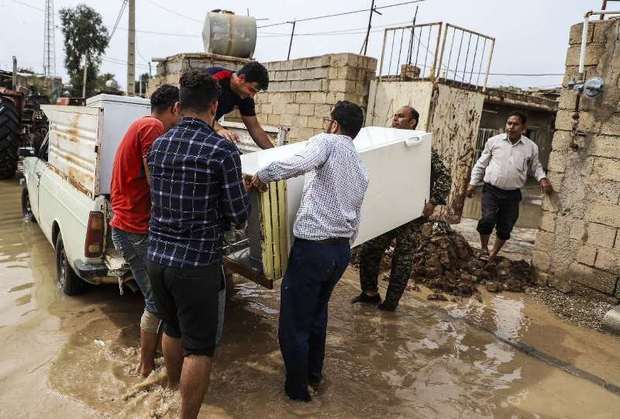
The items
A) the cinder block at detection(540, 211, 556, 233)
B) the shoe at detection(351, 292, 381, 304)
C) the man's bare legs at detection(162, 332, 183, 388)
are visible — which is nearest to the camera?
the man's bare legs at detection(162, 332, 183, 388)

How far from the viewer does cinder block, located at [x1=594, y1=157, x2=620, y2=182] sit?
4.57 metres

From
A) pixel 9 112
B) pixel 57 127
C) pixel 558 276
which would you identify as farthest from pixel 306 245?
pixel 9 112

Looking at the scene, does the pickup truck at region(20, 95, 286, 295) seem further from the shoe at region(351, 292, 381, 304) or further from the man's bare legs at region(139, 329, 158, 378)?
the shoe at region(351, 292, 381, 304)

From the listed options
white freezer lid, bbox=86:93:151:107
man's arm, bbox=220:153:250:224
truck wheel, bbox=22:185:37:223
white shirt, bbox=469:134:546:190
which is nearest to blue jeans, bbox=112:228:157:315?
man's arm, bbox=220:153:250:224

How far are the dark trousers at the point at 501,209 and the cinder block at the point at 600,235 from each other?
34.6 inches

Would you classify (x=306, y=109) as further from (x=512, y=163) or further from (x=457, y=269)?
(x=457, y=269)

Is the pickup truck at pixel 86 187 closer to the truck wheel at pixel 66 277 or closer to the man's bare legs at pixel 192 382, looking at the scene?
the truck wheel at pixel 66 277

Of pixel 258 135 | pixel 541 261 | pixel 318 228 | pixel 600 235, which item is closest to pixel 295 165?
pixel 318 228

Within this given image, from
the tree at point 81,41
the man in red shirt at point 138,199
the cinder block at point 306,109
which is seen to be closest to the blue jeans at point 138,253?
the man in red shirt at point 138,199

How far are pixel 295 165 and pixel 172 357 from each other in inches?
49.4

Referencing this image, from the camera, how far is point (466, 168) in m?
7.82

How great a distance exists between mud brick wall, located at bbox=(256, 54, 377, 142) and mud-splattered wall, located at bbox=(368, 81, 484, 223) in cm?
32

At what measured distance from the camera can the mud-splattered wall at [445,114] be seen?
6.98 metres

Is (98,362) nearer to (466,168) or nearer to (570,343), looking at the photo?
(570,343)
